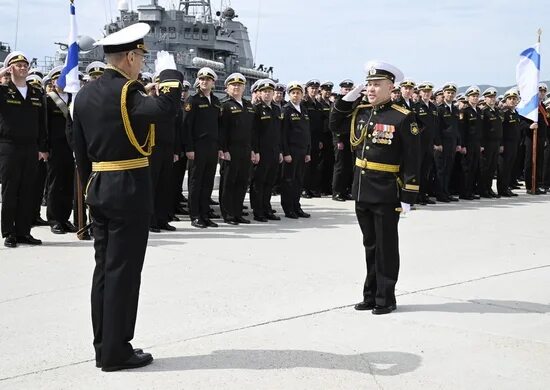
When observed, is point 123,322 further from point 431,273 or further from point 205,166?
point 205,166

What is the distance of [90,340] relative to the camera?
4.71 meters

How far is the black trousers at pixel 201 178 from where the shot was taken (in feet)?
32.3

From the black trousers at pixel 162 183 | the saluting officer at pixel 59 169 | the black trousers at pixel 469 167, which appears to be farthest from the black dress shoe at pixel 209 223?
the black trousers at pixel 469 167

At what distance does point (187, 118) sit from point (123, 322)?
5.80 metres

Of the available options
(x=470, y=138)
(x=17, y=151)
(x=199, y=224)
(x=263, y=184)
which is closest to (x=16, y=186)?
(x=17, y=151)

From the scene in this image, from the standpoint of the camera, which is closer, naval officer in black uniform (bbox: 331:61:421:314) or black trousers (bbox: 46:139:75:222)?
naval officer in black uniform (bbox: 331:61:421:314)

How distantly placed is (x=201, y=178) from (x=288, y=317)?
4.89 metres

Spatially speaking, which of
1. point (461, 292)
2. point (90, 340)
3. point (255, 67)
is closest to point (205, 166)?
point (461, 292)

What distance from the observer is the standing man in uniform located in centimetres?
1341

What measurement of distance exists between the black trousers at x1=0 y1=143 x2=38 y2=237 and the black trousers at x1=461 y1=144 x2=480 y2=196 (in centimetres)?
830

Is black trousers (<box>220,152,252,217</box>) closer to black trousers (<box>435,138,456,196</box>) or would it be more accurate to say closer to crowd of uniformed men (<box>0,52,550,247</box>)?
crowd of uniformed men (<box>0,52,550,247</box>)

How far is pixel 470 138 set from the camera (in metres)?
13.9

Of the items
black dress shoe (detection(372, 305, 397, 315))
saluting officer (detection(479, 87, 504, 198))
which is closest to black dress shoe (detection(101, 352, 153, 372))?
black dress shoe (detection(372, 305, 397, 315))

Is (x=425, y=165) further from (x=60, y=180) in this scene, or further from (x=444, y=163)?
(x=60, y=180)
